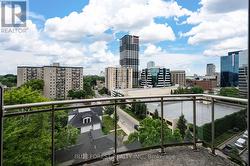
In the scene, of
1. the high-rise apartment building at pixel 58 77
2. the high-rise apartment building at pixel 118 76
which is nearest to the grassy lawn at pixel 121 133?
the high-rise apartment building at pixel 58 77

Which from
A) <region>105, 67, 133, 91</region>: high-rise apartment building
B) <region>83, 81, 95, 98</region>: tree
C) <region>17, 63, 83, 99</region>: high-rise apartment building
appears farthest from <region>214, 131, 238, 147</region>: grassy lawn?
<region>105, 67, 133, 91</region>: high-rise apartment building

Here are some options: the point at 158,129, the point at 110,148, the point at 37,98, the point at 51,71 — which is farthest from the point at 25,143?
the point at 51,71

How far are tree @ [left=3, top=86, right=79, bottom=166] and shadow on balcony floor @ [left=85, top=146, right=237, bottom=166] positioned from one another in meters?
0.82

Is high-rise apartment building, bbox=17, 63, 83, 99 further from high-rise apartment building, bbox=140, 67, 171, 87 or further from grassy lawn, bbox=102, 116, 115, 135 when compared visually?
grassy lawn, bbox=102, 116, 115, 135

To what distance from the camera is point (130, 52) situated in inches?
2562

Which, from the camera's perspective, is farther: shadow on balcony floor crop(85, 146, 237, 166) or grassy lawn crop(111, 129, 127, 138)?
grassy lawn crop(111, 129, 127, 138)

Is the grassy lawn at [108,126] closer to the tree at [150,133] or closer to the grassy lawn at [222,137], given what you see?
the tree at [150,133]

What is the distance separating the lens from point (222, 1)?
237 inches

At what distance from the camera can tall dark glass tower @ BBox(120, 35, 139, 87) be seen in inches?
2511

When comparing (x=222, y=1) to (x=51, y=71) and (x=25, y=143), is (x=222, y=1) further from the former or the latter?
(x=51, y=71)

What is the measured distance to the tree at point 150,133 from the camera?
11.9 ft

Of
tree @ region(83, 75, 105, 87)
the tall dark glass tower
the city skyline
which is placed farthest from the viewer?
the tall dark glass tower

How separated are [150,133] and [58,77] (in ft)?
133

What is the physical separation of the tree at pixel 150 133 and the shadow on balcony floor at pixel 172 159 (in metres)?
0.16
